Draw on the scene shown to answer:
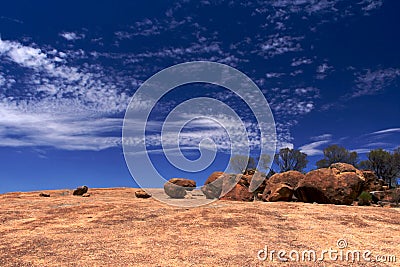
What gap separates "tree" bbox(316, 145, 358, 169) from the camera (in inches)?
2238

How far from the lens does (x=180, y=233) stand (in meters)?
12.1

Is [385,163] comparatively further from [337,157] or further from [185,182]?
[185,182]

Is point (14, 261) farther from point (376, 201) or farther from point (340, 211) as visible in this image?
point (376, 201)

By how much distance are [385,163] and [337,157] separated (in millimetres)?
7615

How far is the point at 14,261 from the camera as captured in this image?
29.6 feet

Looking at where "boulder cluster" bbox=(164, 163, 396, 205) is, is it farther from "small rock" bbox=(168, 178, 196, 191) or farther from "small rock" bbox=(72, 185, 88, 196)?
"small rock" bbox=(72, 185, 88, 196)

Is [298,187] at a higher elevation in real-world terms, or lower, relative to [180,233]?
higher

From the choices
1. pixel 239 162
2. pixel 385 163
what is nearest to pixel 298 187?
pixel 239 162

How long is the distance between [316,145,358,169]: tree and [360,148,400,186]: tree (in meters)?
2.55

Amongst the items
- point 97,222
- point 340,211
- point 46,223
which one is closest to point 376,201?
point 340,211

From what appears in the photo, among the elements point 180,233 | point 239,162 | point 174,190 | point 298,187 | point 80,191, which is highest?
point 239,162

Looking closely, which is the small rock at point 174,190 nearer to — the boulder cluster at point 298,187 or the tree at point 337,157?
the boulder cluster at point 298,187

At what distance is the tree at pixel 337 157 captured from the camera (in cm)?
5684

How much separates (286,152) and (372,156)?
47.2 ft
